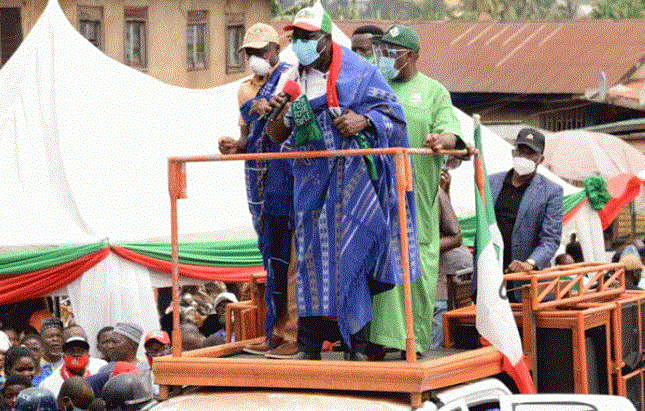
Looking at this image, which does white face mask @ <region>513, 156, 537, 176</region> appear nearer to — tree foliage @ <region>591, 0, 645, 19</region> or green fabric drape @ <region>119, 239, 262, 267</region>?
green fabric drape @ <region>119, 239, 262, 267</region>

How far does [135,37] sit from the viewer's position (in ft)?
91.0

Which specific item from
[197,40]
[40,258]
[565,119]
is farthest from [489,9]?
[40,258]

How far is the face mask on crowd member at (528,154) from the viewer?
7.43 meters

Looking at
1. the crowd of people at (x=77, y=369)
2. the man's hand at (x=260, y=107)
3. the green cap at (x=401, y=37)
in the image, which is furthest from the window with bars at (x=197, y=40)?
the man's hand at (x=260, y=107)

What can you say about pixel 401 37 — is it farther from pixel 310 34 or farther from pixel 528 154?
pixel 528 154

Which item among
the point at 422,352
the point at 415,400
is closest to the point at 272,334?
the point at 422,352

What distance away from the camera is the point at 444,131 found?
639cm

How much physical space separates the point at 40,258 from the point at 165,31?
15.6m

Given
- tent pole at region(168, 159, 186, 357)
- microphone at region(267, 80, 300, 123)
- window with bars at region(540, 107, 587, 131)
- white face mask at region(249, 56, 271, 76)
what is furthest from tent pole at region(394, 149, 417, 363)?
window with bars at region(540, 107, 587, 131)

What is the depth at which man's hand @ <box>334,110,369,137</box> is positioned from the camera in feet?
18.4

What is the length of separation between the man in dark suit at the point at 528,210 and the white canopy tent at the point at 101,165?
625 centimetres

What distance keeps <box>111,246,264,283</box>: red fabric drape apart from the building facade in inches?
526

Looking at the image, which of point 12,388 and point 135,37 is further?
point 135,37

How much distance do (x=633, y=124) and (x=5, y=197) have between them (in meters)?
16.3
